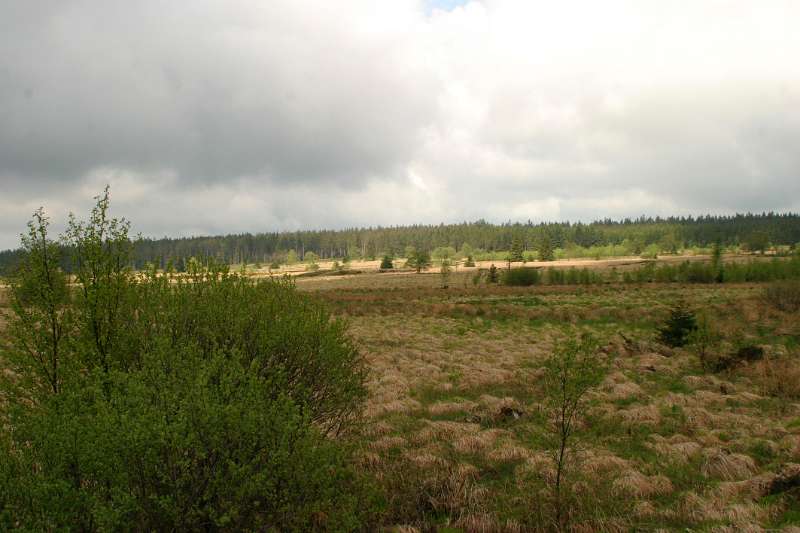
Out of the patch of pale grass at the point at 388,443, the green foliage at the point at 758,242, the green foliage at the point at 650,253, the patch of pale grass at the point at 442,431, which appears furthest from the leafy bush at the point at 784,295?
the green foliage at the point at 758,242

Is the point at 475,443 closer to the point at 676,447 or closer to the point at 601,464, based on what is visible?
the point at 601,464

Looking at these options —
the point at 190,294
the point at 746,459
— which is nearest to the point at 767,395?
the point at 746,459

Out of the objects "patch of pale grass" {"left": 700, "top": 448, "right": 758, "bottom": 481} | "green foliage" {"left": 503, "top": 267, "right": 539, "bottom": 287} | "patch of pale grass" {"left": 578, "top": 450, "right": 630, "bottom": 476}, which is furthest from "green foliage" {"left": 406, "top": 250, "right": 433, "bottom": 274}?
"patch of pale grass" {"left": 700, "top": 448, "right": 758, "bottom": 481}

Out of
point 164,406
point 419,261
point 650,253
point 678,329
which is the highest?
point 164,406

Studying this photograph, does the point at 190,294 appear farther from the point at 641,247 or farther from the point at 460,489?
the point at 641,247

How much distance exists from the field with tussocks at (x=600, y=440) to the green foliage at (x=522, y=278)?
46.2m

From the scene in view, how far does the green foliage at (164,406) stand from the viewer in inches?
183

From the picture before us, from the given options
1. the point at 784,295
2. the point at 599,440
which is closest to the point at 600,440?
the point at 599,440

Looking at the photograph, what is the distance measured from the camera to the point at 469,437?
34.1 ft

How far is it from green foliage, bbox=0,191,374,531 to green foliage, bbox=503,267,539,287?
63.2 m

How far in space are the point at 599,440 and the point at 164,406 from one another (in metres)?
9.27

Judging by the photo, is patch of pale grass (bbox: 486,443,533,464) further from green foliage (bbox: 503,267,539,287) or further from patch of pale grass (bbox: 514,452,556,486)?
green foliage (bbox: 503,267,539,287)

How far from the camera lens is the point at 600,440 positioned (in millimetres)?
10414

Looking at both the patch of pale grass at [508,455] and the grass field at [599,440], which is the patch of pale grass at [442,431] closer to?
the grass field at [599,440]
